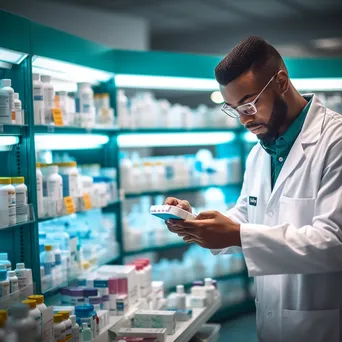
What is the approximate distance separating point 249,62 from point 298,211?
69 cm

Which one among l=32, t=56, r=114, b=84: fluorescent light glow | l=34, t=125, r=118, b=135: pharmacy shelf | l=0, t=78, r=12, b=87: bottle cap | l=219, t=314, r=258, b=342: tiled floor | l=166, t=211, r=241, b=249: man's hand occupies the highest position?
l=32, t=56, r=114, b=84: fluorescent light glow

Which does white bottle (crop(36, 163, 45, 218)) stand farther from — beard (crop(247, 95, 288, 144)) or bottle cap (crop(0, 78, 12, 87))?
beard (crop(247, 95, 288, 144))

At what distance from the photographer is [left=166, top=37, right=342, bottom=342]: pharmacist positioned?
7.89 ft

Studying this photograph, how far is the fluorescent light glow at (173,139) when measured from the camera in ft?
20.3

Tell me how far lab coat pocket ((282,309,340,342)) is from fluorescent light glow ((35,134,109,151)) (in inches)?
99.6

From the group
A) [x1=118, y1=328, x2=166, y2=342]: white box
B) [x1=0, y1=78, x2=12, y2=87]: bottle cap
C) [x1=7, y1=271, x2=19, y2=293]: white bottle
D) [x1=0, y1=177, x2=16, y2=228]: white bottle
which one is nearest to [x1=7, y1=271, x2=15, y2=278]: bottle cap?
[x1=7, y1=271, x2=19, y2=293]: white bottle

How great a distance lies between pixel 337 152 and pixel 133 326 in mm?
2017

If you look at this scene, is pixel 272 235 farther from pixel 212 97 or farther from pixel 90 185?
pixel 212 97

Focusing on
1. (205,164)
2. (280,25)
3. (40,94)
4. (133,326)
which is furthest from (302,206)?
(280,25)

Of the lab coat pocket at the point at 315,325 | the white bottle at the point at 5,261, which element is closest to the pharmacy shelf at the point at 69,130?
the white bottle at the point at 5,261

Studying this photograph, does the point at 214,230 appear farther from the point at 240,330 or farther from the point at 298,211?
the point at 240,330

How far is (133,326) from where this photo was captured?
3908 millimetres

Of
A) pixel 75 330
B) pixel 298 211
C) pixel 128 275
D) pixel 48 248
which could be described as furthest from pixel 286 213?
pixel 48 248

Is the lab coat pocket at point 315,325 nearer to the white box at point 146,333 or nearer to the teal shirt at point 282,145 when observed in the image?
the teal shirt at point 282,145
